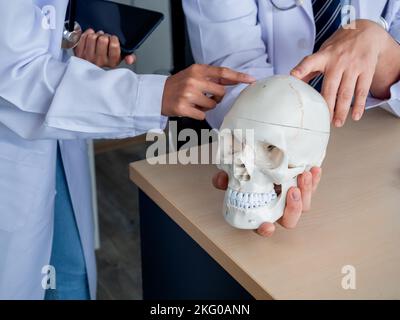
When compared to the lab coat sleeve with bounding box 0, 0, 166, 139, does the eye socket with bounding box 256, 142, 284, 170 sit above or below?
below

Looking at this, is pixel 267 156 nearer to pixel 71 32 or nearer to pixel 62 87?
pixel 62 87

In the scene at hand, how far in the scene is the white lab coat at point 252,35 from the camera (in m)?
1.07

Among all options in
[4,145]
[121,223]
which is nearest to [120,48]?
[4,145]

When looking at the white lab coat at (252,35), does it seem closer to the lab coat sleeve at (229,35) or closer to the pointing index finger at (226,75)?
the lab coat sleeve at (229,35)

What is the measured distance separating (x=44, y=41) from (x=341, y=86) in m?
0.45

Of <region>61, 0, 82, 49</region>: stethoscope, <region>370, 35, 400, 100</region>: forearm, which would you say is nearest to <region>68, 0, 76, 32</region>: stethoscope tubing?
<region>61, 0, 82, 49</region>: stethoscope

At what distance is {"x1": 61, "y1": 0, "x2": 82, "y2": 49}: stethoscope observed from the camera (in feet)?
3.30

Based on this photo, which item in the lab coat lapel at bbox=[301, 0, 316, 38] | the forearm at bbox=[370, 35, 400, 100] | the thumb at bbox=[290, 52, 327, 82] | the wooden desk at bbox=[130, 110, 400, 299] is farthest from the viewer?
the lab coat lapel at bbox=[301, 0, 316, 38]

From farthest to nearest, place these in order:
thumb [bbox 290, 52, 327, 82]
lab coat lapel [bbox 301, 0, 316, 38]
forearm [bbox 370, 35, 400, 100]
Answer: lab coat lapel [bbox 301, 0, 316, 38] < forearm [bbox 370, 35, 400, 100] < thumb [bbox 290, 52, 327, 82]

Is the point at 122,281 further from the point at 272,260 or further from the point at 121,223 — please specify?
the point at 272,260

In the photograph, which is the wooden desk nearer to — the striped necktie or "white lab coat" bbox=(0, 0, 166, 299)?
"white lab coat" bbox=(0, 0, 166, 299)

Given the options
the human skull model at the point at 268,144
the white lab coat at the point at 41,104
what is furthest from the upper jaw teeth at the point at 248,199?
the white lab coat at the point at 41,104

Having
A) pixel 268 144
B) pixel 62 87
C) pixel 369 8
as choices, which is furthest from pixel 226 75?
pixel 369 8

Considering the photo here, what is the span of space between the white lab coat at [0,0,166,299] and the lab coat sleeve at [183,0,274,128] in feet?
0.79
